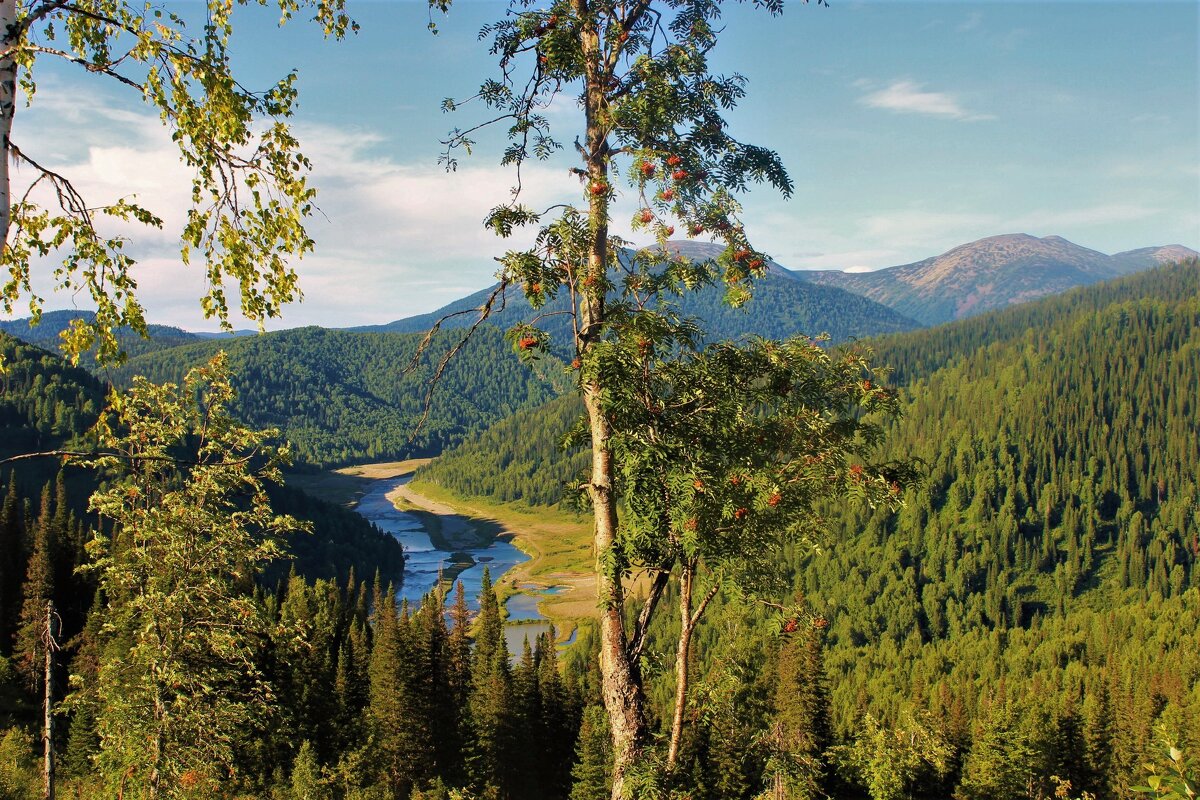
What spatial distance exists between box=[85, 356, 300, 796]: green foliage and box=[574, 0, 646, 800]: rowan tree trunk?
9500mm

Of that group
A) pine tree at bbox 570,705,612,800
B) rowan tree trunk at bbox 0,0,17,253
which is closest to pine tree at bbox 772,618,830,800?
pine tree at bbox 570,705,612,800

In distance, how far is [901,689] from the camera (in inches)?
4520

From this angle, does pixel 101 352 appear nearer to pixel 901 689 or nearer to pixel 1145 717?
pixel 1145 717

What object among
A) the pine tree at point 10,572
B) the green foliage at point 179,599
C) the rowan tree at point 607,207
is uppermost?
the rowan tree at point 607,207

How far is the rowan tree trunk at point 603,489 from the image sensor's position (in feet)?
34.3

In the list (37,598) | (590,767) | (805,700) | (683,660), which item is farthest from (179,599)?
(37,598)

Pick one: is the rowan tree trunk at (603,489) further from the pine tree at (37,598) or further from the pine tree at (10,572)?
the pine tree at (10,572)

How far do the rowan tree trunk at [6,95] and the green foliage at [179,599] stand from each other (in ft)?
33.9

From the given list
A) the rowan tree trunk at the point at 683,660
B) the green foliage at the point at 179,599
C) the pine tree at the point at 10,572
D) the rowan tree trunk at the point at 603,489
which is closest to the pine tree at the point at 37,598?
the pine tree at the point at 10,572

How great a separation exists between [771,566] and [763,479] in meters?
1.43

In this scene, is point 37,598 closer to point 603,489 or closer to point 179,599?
point 179,599

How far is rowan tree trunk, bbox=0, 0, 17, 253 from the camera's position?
645 centimetres

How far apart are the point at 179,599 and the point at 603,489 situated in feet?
36.7

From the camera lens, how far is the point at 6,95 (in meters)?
6.68
